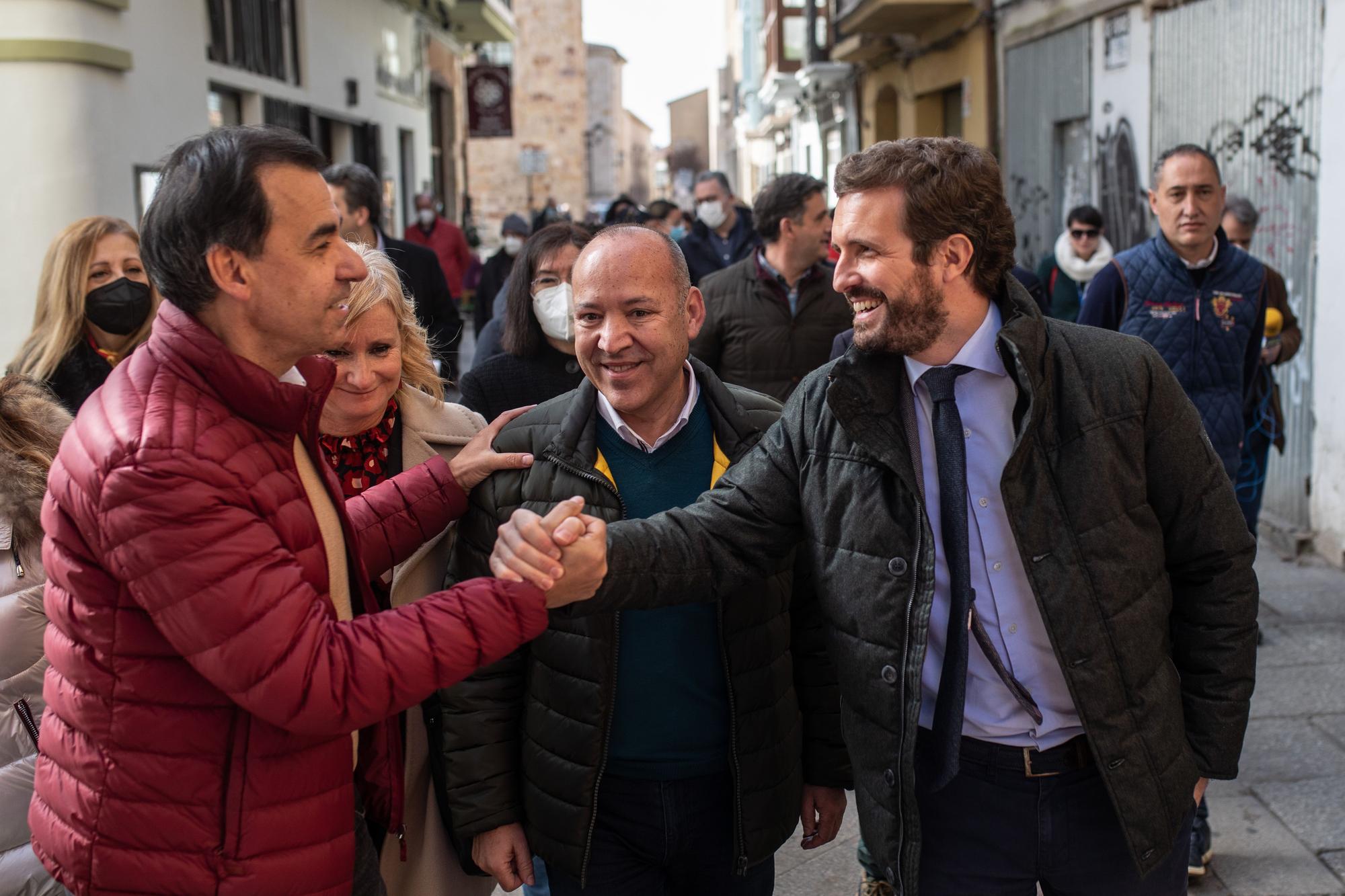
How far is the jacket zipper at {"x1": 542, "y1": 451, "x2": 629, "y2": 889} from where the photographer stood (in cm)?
248

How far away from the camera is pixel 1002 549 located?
223 centimetres

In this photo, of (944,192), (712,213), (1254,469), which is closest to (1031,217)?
(712,213)

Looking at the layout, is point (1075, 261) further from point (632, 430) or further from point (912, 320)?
point (912, 320)

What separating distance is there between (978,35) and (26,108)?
31.4ft

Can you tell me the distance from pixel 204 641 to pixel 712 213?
917 cm

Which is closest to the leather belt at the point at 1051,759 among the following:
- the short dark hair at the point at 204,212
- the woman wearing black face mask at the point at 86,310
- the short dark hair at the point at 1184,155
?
the short dark hair at the point at 204,212

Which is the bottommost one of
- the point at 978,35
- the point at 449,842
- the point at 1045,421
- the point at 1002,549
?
the point at 449,842

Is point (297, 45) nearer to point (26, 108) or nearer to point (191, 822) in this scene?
point (26, 108)

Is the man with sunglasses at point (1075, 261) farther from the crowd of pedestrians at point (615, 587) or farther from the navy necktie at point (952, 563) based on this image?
the navy necktie at point (952, 563)

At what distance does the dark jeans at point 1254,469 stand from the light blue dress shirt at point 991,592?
3.34m

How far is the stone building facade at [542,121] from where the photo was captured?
4519 centimetres

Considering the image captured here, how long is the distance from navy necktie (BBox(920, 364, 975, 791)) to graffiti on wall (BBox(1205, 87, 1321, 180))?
5938mm

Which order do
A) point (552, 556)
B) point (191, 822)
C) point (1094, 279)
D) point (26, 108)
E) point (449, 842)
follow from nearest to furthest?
point (191, 822) → point (552, 556) → point (449, 842) → point (1094, 279) → point (26, 108)

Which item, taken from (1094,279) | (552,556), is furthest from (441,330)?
(552,556)
